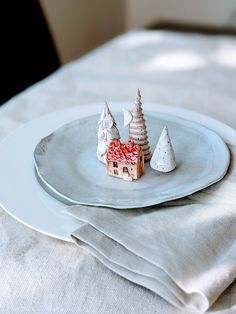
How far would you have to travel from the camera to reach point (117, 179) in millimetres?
696

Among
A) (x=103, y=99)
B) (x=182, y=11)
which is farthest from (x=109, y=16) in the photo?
(x=103, y=99)

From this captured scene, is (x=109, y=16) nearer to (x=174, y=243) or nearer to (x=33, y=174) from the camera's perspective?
(x=33, y=174)

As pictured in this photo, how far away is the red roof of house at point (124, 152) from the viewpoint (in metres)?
0.67

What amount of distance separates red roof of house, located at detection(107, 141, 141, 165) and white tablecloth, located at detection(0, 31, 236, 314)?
0.16m

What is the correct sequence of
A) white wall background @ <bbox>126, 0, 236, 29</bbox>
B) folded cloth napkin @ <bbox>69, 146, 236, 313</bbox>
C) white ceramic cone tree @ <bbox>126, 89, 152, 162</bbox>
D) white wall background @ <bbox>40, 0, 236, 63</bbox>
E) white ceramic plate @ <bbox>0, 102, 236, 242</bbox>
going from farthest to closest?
white wall background @ <bbox>126, 0, 236, 29</bbox> → white wall background @ <bbox>40, 0, 236, 63</bbox> → white ceramic cone tree @ <bbox>126, 89, 152, 162</bbox> → white ceramic plate @ <bbox>0, 102, 236, 242</bbox> → folded cloth napkin @ <bbox>69, 146, 236, 313</bbox>

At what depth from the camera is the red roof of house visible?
0.67 meters

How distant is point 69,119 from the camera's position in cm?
91

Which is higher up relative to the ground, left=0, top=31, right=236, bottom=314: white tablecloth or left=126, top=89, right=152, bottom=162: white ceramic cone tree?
left=126, top=89, right=152, bottom=162: white ceramic cone tree

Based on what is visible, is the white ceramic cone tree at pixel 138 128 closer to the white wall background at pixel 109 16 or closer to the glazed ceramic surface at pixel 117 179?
the glazed ceramic surface at pixel 117 179

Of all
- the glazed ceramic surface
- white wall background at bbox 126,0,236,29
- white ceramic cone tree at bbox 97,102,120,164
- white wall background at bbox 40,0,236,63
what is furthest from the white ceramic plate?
white wall background at bbox 126,0,236,29

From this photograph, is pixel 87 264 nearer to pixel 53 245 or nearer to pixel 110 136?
pixel 53 245

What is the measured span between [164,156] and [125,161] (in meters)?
0.07

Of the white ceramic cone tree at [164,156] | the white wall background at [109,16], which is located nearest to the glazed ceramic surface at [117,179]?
the white ceramic cone tree at [164,156]

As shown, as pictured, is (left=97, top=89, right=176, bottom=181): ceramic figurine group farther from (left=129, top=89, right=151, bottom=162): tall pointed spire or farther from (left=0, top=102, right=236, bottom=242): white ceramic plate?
(left=0, top=102, right=236, bottom=242): white ceramic plate
